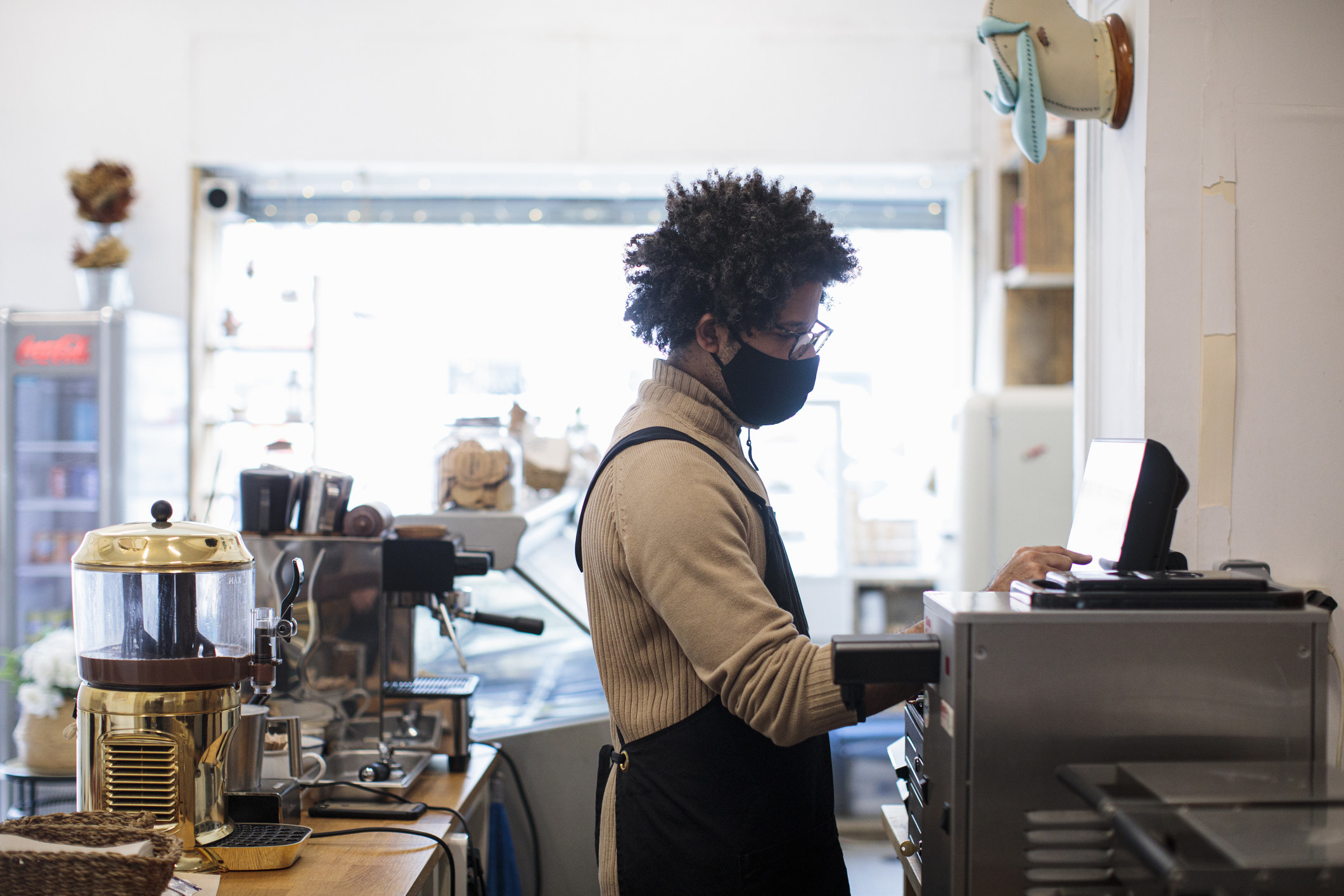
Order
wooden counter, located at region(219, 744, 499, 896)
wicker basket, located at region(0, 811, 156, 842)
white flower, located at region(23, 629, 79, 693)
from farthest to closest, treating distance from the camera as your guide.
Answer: white flower, located at region(23, 629, 79, 693)
wooden counter, located at region(219, 744, 499, 896)
wicker basket, located at region(0, 811, 156, 842)

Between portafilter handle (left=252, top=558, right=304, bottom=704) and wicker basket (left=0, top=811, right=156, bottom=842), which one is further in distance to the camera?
portafilter handle (left=252, top=558, right=304, bottom=704)

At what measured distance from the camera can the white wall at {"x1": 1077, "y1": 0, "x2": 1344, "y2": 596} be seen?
5.07 ft

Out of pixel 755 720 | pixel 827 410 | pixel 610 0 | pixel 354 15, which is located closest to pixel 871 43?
pixel 610 0

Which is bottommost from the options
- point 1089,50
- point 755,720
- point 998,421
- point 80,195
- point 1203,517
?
point 755,720

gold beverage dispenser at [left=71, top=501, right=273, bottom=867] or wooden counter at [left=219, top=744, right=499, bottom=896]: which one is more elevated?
Result: gold beverage dispenser at [left=71, top=501, right=273, bottom=867]

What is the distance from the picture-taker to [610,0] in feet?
13.6

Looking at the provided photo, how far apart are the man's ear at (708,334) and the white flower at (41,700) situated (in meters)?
1.87

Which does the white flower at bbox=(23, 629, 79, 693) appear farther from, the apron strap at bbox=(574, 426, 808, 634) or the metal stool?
the apron strap at bbox=(574, 426, 808, 634)

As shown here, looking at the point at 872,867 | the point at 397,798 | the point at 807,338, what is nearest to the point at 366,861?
the point at 397,798

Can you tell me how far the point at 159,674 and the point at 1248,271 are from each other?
174 cm

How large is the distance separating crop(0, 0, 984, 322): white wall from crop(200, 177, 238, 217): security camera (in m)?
0.10

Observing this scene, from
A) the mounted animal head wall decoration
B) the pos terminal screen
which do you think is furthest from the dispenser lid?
the mounted animal head wall decoration

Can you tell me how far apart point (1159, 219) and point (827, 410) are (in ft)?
9.20

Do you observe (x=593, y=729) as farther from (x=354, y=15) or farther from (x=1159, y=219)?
(x=354, y=15)
